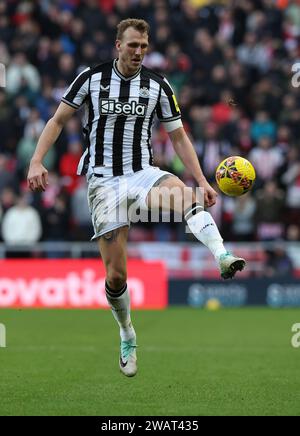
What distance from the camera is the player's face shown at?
812 cm

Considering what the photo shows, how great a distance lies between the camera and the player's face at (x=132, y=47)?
812 centimetres

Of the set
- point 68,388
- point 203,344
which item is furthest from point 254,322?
point 68,388

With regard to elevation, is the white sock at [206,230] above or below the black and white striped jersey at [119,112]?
below

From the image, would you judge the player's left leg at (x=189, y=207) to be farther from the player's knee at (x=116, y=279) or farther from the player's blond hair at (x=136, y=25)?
the player's blond hair at (x=136, y=25)

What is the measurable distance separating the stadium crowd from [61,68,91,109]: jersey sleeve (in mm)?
8924

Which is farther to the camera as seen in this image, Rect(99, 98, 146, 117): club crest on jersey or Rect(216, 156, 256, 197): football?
Rect(99, 98, 146, 117): club crest on jersey

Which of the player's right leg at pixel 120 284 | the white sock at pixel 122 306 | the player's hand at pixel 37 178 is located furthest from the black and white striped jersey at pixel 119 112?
the white sock at pixel 122 306

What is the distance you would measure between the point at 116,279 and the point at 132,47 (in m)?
1.86

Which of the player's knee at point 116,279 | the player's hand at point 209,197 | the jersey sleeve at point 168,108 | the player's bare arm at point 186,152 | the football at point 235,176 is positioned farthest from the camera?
the jersey sleeve at point 168,108

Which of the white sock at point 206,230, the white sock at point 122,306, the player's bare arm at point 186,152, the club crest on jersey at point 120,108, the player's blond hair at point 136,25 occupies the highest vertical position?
the player's blond hair at point 136,25

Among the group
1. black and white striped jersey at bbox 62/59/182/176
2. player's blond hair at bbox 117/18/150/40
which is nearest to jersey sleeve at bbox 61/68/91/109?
black and white striped jersey at bbox 62/59/182/176

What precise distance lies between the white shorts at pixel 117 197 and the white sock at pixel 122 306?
0.51 metres

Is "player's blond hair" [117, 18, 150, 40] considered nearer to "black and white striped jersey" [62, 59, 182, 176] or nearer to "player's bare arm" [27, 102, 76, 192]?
"black and white striped jersey" [62, 59, 182, 176]

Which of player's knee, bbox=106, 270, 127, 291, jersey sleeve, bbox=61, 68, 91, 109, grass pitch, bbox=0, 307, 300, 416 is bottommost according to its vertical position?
grass pitch, bbox=0, 307, 300, 416
